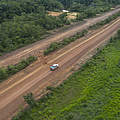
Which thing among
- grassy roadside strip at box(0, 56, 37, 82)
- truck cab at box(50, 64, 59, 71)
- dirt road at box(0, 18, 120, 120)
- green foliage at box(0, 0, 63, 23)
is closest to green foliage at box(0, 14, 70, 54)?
green foliage at box(0, 0, 63, 23)

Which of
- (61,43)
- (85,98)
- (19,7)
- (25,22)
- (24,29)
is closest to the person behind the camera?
(85,98)

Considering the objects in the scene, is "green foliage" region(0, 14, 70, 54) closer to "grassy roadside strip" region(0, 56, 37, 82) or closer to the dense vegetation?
"grassy roadside strip" region(0, 56, 37, 82)

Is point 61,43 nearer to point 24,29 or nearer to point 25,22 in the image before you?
point 24,29

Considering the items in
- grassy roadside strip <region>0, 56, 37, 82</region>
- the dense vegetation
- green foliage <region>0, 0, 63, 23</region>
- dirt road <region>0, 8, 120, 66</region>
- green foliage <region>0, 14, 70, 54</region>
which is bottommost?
the dense vegetation

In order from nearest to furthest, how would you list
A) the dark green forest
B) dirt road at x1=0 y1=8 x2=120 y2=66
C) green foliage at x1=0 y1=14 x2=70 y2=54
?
dirt road at x1=0 y1=8 x2=120 y2=66 < green foliage at x1=0 y1=14 x2=70 y2=54 < the dark green forest

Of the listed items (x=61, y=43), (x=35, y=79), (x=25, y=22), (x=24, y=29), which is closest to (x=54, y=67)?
(x=35, y=79)

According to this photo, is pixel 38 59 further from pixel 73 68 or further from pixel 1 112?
pixel 1 112

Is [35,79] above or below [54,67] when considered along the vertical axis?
below
